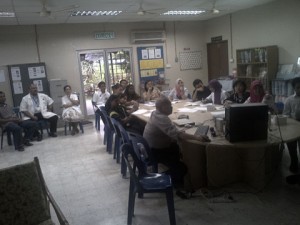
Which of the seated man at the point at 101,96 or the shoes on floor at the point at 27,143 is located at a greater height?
the seated man at the point at 101,96

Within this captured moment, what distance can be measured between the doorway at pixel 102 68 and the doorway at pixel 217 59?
262cm

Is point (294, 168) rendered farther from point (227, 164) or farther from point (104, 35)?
point (104, 35)

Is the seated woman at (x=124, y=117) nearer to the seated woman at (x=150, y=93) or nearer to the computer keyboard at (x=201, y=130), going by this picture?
the seated woman at (x=150, y=93)

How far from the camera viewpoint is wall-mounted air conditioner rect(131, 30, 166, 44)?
8.39 meters

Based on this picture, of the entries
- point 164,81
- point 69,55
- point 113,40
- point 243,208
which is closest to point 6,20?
point 69,55

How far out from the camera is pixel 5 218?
1934 millimetres

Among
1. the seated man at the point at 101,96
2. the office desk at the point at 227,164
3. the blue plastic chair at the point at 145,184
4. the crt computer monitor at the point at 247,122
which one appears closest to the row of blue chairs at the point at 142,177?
the blue plastic chair at the point at 145,184

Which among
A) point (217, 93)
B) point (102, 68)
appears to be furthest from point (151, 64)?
point (217, 93)

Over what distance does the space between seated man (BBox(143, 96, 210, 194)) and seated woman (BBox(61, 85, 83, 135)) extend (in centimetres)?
371

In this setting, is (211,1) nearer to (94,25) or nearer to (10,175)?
(94,25)

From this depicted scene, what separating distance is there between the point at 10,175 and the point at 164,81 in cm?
715

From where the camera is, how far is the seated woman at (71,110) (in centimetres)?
660

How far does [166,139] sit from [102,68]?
5651mm

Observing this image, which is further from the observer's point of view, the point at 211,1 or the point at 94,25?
the point at 94,25
